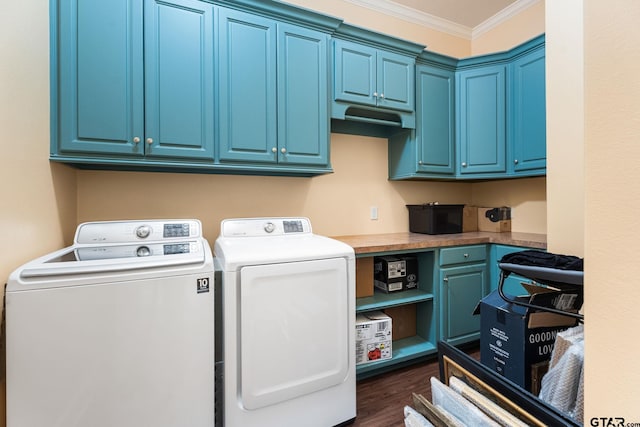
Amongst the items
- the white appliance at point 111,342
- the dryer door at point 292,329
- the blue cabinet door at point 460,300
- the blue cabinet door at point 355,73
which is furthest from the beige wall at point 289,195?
the dryer door at point 292,329

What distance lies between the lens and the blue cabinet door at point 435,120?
8.09ft

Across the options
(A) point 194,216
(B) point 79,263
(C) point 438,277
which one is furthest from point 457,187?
(B) point 79,263

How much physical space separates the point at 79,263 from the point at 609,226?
4.97 ft

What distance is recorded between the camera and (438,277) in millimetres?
2197

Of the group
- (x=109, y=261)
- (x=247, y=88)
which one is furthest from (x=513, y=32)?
(x=109, y=261)

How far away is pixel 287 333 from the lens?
4.50 ft

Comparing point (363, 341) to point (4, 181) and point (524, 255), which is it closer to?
point (524, 255)

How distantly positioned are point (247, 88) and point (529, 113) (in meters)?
2.25

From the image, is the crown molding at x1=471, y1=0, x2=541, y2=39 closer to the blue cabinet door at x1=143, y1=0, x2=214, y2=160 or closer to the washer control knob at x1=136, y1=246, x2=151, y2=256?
the blue cabinet door at x1=143, y1=0, x2=214, y2=160

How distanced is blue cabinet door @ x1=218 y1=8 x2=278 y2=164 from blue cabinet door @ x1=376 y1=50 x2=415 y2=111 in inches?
34.9

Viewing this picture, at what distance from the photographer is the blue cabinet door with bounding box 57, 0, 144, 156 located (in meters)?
1.42

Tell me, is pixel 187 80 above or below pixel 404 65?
below

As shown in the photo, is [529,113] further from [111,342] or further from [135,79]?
[111,342]

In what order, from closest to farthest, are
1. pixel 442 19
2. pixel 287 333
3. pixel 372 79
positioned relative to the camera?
pixel 287 333
pixel 372 79
pixel 442 19
